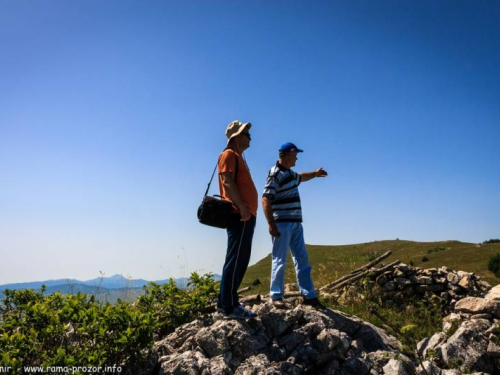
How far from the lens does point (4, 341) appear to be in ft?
14.9

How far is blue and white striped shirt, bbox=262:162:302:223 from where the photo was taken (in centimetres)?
684

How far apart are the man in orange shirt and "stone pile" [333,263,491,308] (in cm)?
665

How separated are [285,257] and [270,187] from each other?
1.25 meters

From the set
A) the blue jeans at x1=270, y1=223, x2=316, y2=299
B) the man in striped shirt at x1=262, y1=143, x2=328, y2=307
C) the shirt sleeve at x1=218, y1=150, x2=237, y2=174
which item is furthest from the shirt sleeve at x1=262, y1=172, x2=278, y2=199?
the shirt sleeve at x1=218, y1=150, x2=237, y2=174

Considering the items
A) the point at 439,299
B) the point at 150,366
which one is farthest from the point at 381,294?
the point at 150,366

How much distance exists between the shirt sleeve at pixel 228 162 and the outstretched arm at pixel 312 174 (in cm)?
225

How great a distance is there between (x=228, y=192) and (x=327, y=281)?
8790mm

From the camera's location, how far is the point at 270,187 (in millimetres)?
6793

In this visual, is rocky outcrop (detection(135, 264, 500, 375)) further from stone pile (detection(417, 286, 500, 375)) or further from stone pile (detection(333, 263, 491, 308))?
stone pile (detection(333, 263, 491, 308))

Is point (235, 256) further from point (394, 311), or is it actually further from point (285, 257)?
point (394, 311)

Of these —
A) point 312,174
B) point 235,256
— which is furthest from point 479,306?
point 235,256

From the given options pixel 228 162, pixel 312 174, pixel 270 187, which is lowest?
pixel 270 187

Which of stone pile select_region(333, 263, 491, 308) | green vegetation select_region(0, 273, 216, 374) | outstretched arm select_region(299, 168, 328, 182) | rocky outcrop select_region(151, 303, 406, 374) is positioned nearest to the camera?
green vegetation select_region(0, 273, 216, 374)

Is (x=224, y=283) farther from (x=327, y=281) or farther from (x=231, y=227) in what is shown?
(x=327, y=281)
